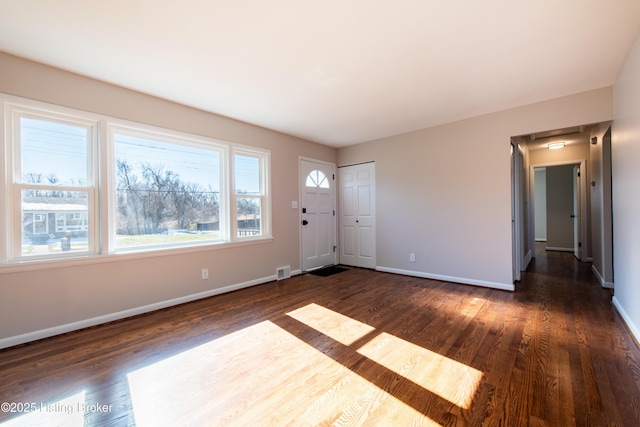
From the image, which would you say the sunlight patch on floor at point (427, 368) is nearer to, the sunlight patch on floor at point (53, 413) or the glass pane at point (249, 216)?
the sunlight patch on floor at point (53, 413)

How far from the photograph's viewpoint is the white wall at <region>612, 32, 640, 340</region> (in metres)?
2.19

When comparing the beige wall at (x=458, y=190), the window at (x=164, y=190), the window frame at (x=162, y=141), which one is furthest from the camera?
the beige wall at (x=458, y=190)

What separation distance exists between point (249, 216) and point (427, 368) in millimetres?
3100

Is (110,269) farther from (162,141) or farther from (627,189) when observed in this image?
(627,189)

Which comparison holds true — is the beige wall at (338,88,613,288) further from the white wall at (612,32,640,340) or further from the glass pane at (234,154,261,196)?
the glass pane at (234,154,261,196)

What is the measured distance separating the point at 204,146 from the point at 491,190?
4014mm

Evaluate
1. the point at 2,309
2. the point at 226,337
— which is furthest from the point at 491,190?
the point at 2,309

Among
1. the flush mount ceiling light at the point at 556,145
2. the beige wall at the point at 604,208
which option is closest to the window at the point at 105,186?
the beige wall at the point at 604,208

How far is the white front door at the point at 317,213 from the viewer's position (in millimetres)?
4871

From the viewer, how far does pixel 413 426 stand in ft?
4.49

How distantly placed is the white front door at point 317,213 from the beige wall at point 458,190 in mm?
996

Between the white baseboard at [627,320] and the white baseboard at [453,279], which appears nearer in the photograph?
the white baseboard at [627,320]

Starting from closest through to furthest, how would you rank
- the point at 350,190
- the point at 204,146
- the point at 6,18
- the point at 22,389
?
the point at 22,389
the point at 6,18
the point at 204,146
the point at 350,190

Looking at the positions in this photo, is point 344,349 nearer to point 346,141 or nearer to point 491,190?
point 491,190
